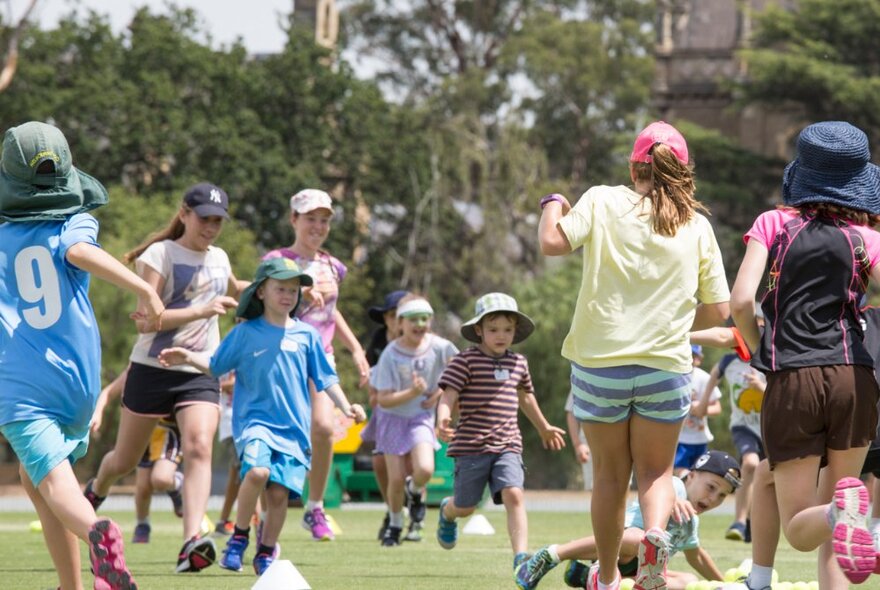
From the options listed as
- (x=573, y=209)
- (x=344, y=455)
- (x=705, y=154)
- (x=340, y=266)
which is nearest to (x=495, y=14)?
(x=705, y=154)

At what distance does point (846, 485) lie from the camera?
611 centimetres

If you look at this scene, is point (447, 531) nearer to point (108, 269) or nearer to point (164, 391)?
point (164, 391)

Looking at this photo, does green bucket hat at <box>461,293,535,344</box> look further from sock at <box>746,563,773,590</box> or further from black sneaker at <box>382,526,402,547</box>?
sock at <box>746,563,773,590</box>

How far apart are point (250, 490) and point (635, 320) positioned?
3.21 metres

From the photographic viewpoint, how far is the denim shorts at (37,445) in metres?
6.48

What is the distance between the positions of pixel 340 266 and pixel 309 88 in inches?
1731

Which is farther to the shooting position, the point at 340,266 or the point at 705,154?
the point at 705,154

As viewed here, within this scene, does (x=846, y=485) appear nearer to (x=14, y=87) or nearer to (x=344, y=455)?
(x=344, y=455)

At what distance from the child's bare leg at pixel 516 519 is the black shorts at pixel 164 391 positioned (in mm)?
1813

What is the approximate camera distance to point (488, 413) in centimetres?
1049

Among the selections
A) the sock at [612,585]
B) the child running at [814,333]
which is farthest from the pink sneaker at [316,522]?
the child running at [814,333]

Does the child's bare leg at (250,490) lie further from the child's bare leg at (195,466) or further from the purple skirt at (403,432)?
the purple skirt at (403,432)

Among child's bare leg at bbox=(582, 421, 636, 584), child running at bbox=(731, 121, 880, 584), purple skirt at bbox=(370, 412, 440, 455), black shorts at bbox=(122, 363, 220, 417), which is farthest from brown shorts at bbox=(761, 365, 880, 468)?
purple skirt at bbox=(370, 412, 440, 455)

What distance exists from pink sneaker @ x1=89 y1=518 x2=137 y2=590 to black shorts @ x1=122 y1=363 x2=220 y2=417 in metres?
3.73
